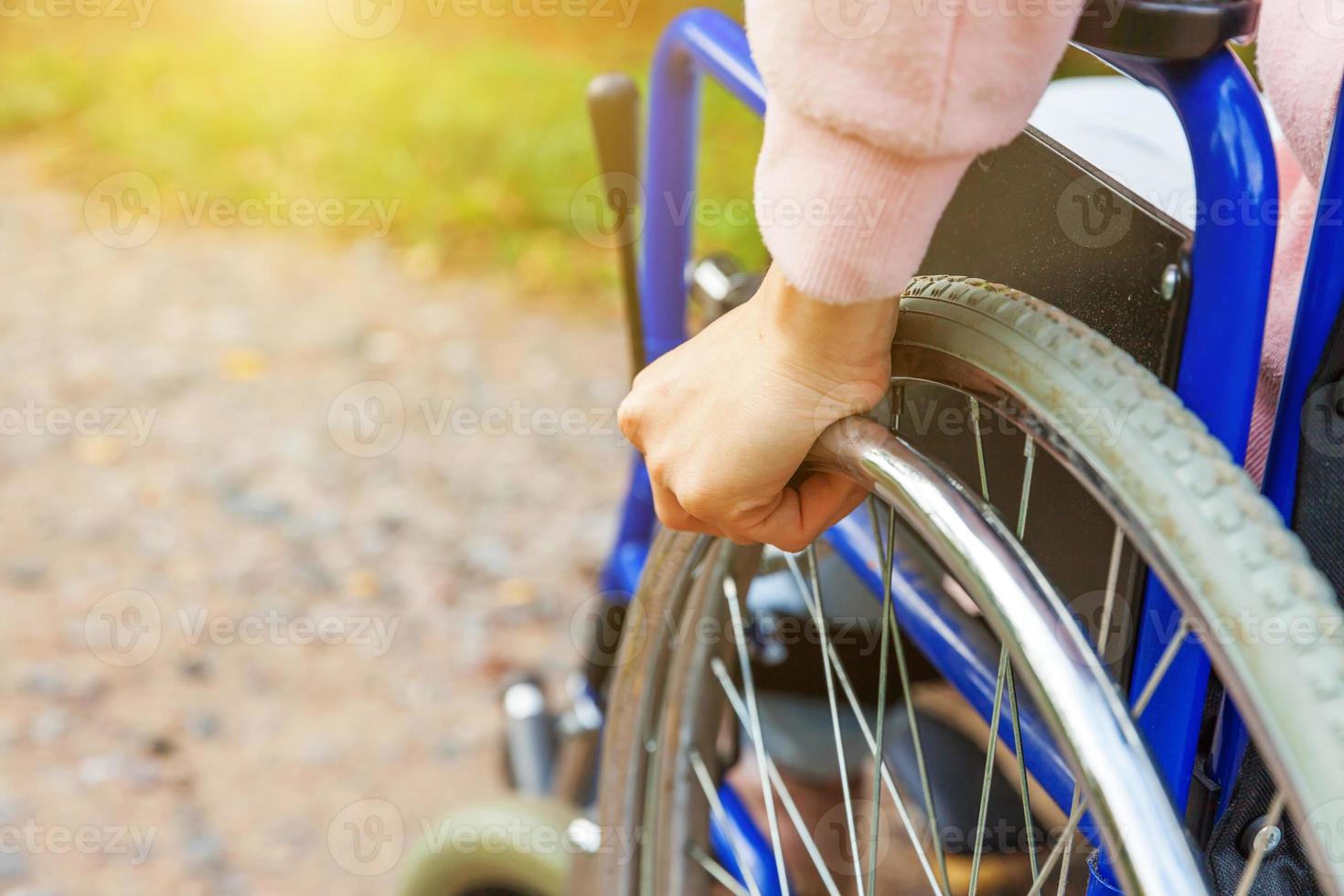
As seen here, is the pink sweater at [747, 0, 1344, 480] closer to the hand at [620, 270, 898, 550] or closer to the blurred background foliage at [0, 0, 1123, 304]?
the hand at [620, 270, 898, 550]

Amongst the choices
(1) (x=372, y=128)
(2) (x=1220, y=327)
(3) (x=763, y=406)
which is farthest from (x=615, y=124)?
(1) (x=372, y=128)

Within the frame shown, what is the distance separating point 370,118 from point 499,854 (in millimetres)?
3082

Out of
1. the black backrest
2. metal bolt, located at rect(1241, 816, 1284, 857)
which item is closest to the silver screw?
metal bolt, located at rect(1241, 816, 1284, 857)

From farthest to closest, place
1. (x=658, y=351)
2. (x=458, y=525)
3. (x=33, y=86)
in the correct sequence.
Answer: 1. (x=33, y=86)
2. (x=458, y=525)
3. (x=658, y=351)

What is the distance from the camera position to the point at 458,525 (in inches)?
105

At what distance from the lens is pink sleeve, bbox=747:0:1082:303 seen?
0.66 metres

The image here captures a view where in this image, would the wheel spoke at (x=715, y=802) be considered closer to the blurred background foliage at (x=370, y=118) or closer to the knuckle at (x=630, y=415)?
the knuckle at (x=630, y=415)

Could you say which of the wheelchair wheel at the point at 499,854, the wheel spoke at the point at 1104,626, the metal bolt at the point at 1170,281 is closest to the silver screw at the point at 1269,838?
the wheel spoke at the point at 1104,626

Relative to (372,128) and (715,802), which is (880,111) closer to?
(715,802)

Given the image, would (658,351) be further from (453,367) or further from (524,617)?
(453,367)

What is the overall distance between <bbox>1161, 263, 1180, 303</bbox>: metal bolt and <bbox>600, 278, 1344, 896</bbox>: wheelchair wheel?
83mm

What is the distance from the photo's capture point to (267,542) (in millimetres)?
2588

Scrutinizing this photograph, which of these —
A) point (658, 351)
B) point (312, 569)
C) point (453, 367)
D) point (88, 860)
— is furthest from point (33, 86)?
point (658, 351)

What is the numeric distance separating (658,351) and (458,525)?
1213 mm
